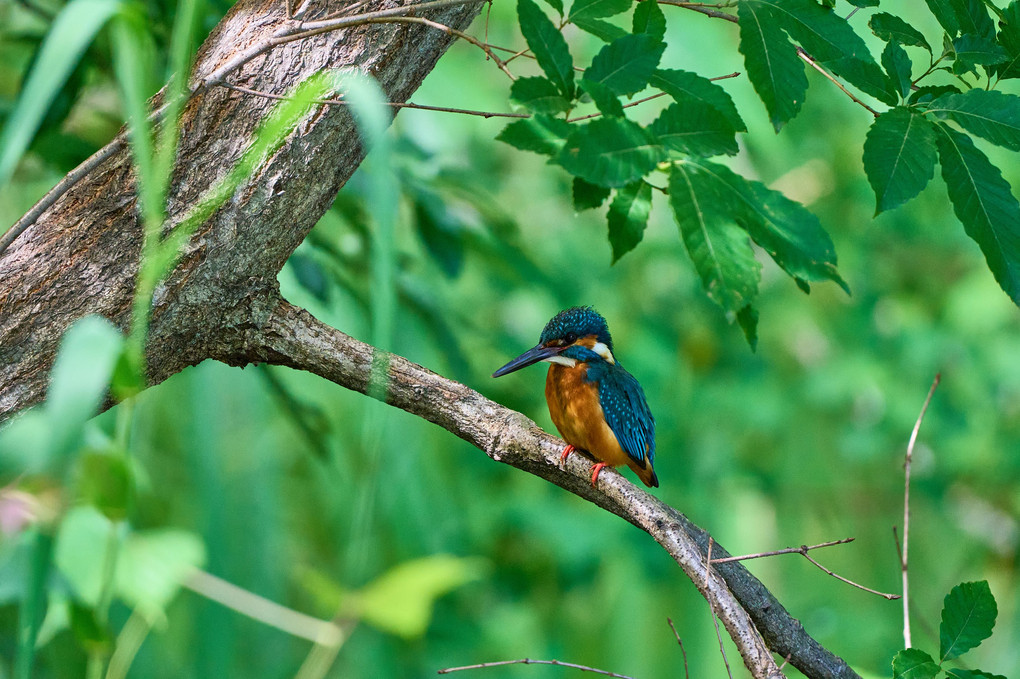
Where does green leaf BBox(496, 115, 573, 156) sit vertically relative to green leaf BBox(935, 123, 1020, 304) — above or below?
below

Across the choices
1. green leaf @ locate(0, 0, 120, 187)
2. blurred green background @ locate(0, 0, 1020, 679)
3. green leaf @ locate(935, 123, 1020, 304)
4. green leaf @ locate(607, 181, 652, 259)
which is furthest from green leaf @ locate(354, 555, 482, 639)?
green leaf @ locate(0, 0, 120, 187)

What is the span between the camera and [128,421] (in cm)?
62

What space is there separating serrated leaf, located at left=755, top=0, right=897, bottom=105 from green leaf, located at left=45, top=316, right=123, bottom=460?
789 millimetres

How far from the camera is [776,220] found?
892 millimetres

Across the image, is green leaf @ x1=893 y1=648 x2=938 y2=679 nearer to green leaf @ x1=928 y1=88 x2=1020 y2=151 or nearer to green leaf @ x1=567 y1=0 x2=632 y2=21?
green leaf @ x1=928 y1=88 x2=1020 y2=151

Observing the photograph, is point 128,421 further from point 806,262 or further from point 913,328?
point 913,328

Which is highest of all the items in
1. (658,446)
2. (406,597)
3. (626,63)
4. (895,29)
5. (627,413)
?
(658,446)

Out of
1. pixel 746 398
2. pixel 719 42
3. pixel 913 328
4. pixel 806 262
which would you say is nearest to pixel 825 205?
pixel 913 328

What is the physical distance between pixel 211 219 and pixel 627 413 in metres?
0.96

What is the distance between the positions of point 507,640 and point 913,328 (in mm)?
2233

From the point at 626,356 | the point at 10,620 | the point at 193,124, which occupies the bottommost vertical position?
the point at 10,620

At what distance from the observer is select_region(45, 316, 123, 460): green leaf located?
531 millimetres

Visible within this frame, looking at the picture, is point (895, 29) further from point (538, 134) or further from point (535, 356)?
point (535, 356)

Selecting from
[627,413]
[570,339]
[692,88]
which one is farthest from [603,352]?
[692,88]
